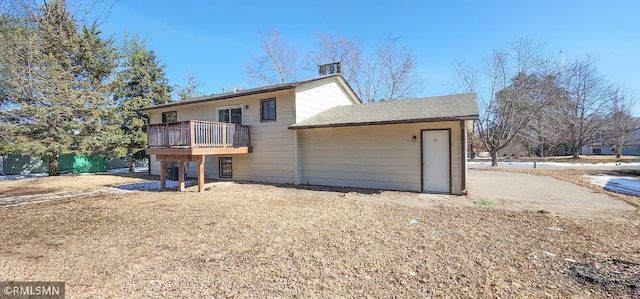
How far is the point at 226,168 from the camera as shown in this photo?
1265cm

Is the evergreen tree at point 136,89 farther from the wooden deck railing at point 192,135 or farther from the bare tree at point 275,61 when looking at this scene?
the bare tree at point 275,61

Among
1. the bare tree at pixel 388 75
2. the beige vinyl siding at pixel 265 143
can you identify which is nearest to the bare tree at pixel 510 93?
the bare tree at pixel 388 75

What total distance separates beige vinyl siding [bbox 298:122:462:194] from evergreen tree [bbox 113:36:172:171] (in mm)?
11551

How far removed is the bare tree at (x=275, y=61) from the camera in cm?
2425

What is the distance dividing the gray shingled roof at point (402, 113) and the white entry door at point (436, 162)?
2.31 feet

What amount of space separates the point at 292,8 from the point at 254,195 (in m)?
13.4

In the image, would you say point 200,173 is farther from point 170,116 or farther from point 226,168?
point 170,116

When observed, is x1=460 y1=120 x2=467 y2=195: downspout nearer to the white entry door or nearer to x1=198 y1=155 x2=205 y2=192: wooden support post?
the white entry door

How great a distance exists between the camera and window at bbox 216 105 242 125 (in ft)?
39.6

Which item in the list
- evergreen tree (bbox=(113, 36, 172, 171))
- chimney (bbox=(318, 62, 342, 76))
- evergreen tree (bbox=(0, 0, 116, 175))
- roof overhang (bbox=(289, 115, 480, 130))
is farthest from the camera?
evergreen tree (bbox=(113, 36, 172, 171))

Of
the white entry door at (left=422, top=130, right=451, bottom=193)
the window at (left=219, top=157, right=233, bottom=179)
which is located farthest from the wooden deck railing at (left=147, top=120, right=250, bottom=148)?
the white entry door at (left=422, top=130, right=451, bottom=193)

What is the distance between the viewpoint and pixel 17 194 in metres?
9.03

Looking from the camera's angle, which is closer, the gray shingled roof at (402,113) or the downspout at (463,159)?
the downspout at (463,159)

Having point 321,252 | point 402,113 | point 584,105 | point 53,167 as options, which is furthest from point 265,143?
point 584,105
